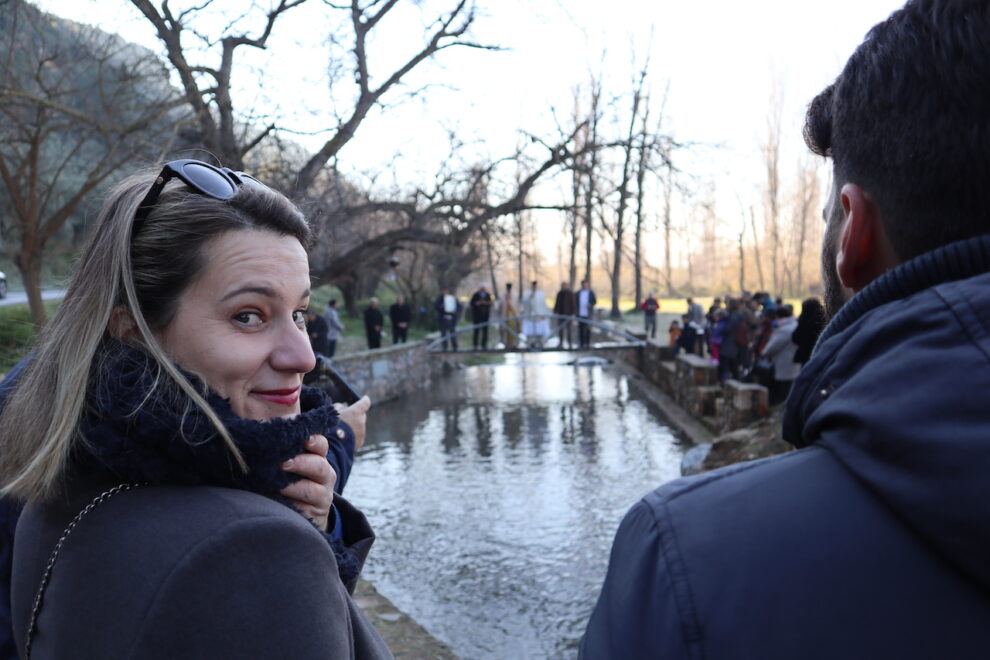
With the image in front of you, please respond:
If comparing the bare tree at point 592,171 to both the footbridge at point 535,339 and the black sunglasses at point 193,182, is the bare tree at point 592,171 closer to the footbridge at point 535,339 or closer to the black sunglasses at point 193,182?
the footbridge at point 535,339

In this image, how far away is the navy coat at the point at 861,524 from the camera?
28.1 inches

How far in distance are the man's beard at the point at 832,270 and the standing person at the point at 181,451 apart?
0.74 m

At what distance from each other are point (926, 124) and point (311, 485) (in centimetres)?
96

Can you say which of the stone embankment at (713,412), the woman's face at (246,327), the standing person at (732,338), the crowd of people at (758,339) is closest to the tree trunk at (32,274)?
the stone embankment at (713,412)

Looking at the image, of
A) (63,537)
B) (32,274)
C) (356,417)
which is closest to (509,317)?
(32,274)

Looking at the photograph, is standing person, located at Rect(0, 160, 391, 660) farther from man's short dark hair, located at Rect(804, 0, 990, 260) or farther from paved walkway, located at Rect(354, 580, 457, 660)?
paved walkway, located at Rect(354, 580, 457, 660)

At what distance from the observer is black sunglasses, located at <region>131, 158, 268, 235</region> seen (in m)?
1.29

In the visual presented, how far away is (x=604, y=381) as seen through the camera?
1944cm

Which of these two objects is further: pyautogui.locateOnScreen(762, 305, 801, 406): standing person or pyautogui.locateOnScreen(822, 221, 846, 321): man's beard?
pyautogui.locateOnScreen(762, 305, 801, 406): standing person

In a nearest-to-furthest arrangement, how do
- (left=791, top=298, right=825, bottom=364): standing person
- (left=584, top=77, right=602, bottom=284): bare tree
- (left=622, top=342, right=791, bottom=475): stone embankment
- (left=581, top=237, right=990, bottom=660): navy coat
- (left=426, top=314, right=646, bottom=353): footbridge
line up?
1. (left=581, top=237, right=990, bottom=660): navy coat
2. (left=622, top=342, right=791, bottom=475): stone embankment
3. (left=791, top=298, right=825, bottom=364): standing person
4. (left=584, top=77, right=602, bottom=284): bare tree
5. (left=426, top=314, right=646, bottom=353): footbridge

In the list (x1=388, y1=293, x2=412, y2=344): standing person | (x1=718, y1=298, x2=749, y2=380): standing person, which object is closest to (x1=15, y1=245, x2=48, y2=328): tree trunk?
(x1=718, y1=298, x2=749, y2=380): standing person

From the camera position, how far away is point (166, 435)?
1074mm

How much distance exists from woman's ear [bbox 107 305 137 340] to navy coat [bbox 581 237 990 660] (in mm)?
829

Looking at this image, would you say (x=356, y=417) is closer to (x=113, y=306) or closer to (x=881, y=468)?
(x=113, y=306)
